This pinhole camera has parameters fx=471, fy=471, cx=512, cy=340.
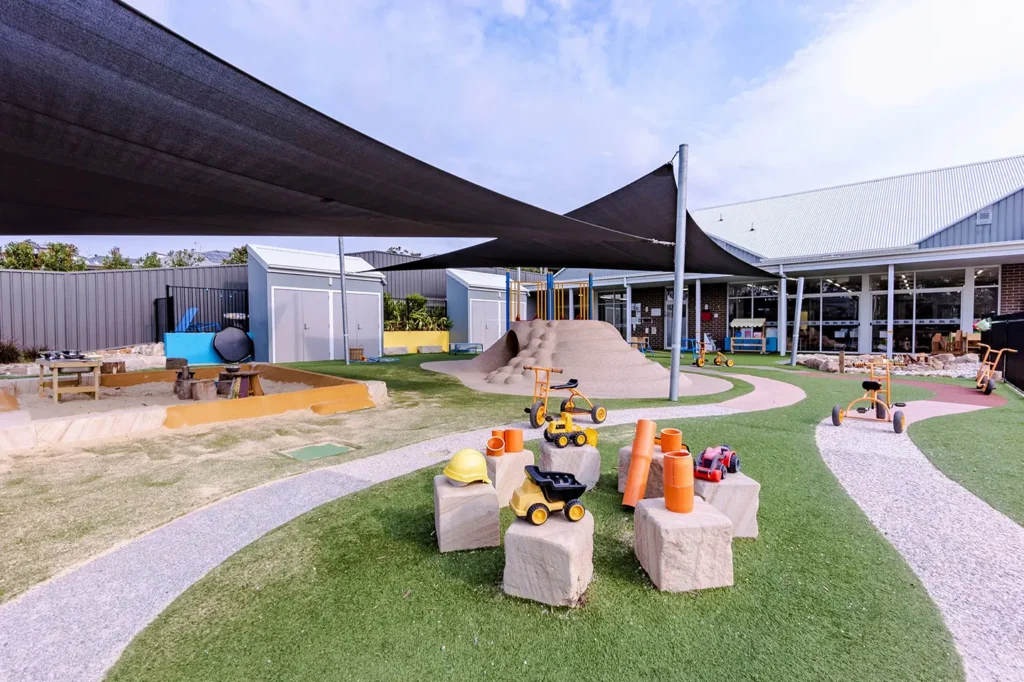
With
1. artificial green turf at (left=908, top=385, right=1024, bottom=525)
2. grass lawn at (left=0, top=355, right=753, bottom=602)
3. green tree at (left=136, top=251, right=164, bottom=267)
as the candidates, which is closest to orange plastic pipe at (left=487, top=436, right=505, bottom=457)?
grass lawn at (left=0, top=355, right=753, bottom=602)

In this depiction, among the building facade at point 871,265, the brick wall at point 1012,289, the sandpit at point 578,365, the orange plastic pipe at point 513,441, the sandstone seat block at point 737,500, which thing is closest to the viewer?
the sandstone seat block at point 737,500

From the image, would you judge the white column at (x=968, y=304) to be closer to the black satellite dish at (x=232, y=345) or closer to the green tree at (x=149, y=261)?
the black satellite dish at (x=232, y=345)

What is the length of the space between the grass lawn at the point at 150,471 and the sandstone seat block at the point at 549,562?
90.5 inches

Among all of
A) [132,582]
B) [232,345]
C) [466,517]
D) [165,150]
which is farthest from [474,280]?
[132,582]

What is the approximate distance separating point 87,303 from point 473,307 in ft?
41.0

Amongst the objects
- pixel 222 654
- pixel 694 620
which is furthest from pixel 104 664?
pixel 694 620

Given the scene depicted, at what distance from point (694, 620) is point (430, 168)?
4030 millimetres

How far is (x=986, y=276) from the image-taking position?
1402 centimetres

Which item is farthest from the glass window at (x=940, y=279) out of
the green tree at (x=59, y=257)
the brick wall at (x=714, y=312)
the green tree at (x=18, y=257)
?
the green tree at (x=18, y=257)

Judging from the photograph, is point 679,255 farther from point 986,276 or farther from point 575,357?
point 986,276

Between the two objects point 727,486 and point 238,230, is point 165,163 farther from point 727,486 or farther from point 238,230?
point 727,486

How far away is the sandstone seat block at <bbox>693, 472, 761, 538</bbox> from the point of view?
8.57 feet

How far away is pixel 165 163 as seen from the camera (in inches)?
160

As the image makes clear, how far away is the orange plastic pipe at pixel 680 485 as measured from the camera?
2201 millimetres
